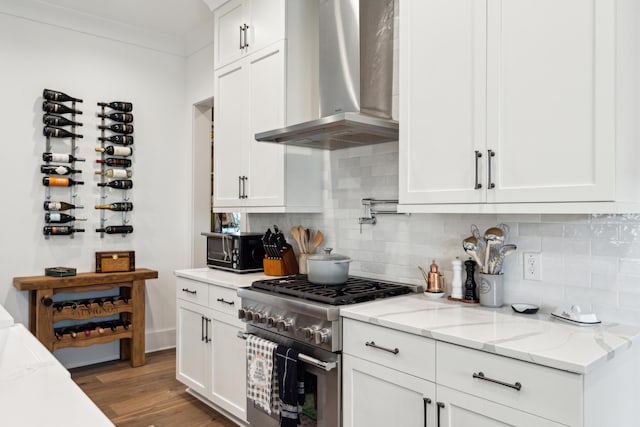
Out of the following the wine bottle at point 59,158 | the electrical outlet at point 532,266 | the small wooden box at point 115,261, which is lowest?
the small wooden box at point 115,261

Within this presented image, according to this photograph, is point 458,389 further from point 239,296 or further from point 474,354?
point 239,296

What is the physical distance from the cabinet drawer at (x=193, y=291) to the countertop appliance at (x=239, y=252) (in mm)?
252

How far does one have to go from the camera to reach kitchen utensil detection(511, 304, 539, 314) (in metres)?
1.86

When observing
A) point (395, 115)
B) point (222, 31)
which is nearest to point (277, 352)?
point (395, 115)

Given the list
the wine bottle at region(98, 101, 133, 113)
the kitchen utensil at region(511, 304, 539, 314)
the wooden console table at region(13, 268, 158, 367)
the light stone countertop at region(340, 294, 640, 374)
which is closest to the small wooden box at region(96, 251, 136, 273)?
the wooden console table at region(13, 268, 158, 367)

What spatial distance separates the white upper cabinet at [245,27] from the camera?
287 cm

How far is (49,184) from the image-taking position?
3.77 metres

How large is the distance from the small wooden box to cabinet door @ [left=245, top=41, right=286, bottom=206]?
5.54ft

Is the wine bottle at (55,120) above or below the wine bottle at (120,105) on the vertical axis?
below

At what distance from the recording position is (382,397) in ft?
5.88

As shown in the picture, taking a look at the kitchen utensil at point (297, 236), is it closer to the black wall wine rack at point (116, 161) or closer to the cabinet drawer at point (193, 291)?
the cabinet drawer at point (193, 291)

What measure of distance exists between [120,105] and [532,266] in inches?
152

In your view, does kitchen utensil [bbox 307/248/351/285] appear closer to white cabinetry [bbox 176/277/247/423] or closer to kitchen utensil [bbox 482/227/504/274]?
white cabinetry [bbox 176/277/247/423]

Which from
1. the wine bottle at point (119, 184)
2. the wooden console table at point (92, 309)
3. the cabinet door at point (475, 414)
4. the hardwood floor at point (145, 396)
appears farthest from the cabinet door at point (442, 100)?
the wine bottle at point (119, 184)
